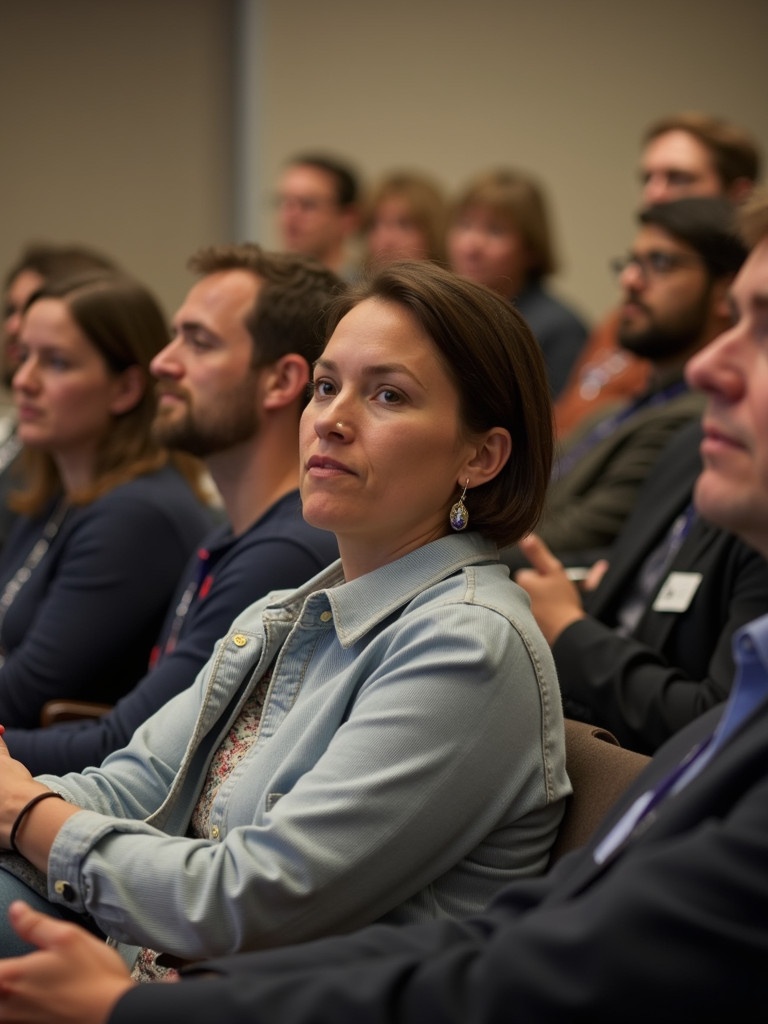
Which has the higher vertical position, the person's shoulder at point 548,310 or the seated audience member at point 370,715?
the seated audience member at point 370,715

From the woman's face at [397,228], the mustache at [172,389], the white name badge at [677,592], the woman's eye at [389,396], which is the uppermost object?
the woman's eye at [389,396]

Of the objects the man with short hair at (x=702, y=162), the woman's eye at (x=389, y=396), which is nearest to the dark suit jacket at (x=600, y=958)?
the woman's eye at (x=389, y=396)

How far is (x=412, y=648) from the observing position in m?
1.44

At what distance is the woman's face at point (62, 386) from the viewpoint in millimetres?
3023

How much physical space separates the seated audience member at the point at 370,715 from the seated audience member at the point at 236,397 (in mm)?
516

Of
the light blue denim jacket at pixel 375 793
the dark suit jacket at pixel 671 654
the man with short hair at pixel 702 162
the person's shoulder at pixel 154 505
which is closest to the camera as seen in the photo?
the light blue denim jacket at pixel 375 793

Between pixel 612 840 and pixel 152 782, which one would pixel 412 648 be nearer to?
pixel 612 840

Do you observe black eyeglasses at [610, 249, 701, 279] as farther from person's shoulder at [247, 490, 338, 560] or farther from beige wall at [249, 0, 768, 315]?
beige wall at [249, 0, 768, 315]

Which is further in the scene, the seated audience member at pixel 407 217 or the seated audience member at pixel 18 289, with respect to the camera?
the seated audience member at pixel 407 217

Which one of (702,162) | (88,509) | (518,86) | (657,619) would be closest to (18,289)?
(88,509)

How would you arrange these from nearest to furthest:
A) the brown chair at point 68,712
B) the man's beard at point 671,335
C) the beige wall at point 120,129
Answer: the brown chair at point 68,712
the man's beard at point 671,335
the beige wall at point 120,129

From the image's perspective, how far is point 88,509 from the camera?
283 centimetres

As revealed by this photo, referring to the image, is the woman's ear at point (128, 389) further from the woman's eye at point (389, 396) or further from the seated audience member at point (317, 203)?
the seated audience member at point (317, 203)

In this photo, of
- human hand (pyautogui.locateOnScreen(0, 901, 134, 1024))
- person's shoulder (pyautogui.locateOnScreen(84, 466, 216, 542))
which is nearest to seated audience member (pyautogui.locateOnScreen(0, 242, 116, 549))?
person's shoulder (pyautogui.locateOnScreen(84, 466, 216, 542))
